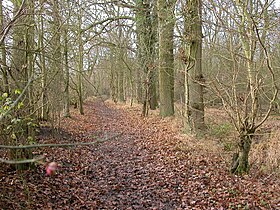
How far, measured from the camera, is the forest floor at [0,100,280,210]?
17.2 ft

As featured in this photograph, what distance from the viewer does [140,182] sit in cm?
676

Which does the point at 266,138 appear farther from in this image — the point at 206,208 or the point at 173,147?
the point at 206,208

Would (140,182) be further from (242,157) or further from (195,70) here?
Result: (195,70)

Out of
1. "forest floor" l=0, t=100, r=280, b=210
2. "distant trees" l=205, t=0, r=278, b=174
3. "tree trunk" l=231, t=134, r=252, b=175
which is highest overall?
"distant trees" l=205, t=0, r=278, b=174

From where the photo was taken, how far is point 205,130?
34.1 feet

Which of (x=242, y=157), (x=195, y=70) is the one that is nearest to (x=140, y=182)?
(x=242, y=157)

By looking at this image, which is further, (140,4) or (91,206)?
(140,4)

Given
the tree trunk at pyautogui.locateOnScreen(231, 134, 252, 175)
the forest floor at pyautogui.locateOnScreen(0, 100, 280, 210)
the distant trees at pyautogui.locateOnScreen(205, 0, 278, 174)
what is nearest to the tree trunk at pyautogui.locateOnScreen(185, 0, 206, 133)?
the forest floor at pyautogui.locateOnScreen(0, 100, 280, 210)

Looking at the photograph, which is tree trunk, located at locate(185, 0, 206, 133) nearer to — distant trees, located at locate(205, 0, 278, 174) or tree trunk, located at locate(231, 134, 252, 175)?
distant trees, located at locate(205, 0, 278, 174)

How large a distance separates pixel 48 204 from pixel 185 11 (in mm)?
8030

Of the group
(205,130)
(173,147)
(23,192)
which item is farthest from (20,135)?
(205,130)

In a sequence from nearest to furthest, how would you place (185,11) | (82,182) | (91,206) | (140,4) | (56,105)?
(91,206) → (82,182) → (185,11) → (56,105) → (140,4)

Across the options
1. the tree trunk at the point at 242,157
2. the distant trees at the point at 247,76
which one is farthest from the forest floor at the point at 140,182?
the distant trees at the point at 247,76

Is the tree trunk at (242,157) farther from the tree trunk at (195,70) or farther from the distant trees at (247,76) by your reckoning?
the tree trunk at (195,70)
